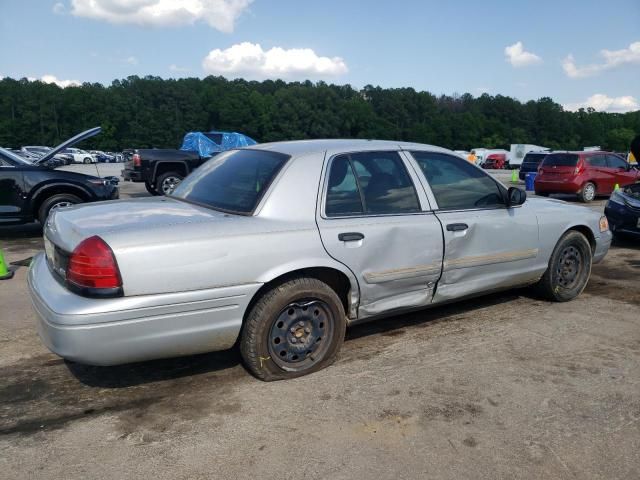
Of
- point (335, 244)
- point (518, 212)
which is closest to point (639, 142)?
point (518, 212)

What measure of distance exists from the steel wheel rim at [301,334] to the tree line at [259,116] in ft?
301

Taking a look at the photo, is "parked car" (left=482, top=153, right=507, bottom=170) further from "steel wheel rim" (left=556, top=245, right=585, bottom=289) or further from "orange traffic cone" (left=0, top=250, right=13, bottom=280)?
"orange traffic cone" (left=0, top=250, right=13, bottom=280)

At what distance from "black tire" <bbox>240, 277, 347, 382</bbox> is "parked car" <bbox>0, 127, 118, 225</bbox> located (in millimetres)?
6012

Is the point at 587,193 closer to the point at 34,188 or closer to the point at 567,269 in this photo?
the point at 567,269

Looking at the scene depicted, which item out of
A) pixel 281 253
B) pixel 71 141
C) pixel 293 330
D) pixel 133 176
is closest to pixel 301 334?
pixel 293 330

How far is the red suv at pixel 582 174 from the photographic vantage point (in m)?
15.6

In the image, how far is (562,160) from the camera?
16.0m

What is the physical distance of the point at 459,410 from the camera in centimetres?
315

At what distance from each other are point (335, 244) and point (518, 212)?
196cm

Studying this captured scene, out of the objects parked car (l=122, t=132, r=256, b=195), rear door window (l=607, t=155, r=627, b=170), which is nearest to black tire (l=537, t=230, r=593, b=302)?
parked car (l=122, t=132, r=256, b=195)

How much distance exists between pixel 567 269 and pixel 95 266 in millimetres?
4276

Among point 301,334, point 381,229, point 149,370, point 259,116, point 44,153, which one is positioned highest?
point 259,116

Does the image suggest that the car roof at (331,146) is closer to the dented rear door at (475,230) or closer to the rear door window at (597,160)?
the dented rear door at (475,230)

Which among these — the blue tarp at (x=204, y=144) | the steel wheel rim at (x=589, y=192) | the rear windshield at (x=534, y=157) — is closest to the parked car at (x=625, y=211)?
the steel wheel rim at (x=589, y=192)
